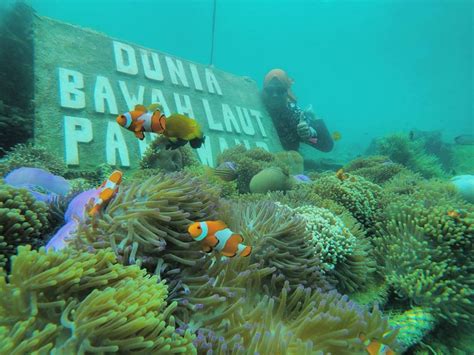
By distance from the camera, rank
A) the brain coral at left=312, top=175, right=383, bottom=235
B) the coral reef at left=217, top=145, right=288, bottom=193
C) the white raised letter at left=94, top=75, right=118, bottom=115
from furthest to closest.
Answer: the white raised letter at left=94, top=75, right=118, bottom=115 → the coral reef at left=217, top=145, right=288, bottom=193 → the brain coral at left=312, top=175, right=383, bottom=235

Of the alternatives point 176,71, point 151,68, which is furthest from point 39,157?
point 176,71

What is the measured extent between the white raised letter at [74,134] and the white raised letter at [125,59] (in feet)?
6.09

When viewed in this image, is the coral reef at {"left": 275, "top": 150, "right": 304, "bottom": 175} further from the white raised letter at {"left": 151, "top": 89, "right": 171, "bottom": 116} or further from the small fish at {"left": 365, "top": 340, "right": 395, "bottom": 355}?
the small fish at {"left": 365, "top": 340, "right": 395, "bottom": 355}

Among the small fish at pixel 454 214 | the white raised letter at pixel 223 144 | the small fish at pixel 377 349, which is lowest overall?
the small fish at pixel 377 349

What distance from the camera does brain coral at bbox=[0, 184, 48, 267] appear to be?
1.68m

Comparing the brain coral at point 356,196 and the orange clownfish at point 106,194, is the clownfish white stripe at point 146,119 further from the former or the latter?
the brain coral at point 356,196

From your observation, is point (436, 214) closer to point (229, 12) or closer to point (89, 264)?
point (89, 264)

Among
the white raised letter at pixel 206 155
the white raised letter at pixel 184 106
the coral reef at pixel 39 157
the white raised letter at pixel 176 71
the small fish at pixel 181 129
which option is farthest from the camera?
the white raised letter at pixel 176 71

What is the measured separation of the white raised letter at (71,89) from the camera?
17.8 ft

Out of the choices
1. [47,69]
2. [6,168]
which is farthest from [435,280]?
[47,69]

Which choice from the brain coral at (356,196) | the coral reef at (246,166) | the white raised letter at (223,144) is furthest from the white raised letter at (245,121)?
the brain coral at (356,196)

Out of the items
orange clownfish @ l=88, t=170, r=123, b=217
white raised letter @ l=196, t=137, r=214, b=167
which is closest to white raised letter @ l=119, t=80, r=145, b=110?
white raised letter @ l=196, t=137, r=214, b=167

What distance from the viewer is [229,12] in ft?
353

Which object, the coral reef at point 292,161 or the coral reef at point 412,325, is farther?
the coral reef at point 292,161
